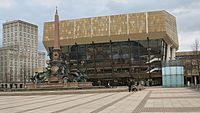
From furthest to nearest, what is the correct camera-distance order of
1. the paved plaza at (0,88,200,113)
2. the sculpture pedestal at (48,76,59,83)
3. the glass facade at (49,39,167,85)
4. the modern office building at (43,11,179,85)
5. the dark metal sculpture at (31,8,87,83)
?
1. the glass facade at (49,39,167,85)
2. the modern office building at (43,11,179,85)
3. the dark metal sculpture at (31,8,87,83)
4. the sculpture pedestal at (48,76,59,83)
5. the paved plaza at (0,88,200,113)

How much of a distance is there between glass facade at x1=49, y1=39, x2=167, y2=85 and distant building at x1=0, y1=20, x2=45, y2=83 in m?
28.9

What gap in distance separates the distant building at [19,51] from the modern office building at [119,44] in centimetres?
2562

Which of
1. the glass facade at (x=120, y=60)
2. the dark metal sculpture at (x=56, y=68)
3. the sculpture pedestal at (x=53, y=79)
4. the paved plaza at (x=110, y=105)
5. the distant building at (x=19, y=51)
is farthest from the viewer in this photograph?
the distant building at (x=19, y=51)

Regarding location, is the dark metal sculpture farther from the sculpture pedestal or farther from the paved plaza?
the paved plaza

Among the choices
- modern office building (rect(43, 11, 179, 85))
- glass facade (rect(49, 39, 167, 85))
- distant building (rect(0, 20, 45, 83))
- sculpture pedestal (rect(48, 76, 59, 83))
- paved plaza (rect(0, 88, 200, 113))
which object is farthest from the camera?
distant building (rect(0, 20, 45, 83))

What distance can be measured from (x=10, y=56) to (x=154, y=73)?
64134 millimetres

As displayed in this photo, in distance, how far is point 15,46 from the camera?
491 feet

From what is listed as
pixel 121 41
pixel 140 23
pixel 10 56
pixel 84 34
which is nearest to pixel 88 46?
pixel 84 34

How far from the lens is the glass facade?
4473 inches

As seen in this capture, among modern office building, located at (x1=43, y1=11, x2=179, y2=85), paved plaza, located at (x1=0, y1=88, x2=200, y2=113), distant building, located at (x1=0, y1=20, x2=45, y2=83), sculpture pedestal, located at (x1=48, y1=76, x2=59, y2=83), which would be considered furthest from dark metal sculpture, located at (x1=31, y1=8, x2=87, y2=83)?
distant building, located at (x1=0, y1=20, x2=45, y2=83)

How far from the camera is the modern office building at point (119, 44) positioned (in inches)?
4402

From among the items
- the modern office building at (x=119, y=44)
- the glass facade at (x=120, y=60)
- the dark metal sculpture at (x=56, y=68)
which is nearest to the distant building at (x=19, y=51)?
the modern office building at (x=119, y=44)

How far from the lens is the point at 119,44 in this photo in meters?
118

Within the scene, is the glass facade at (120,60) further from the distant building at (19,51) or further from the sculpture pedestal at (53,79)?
the sculpture pedestal at (53,79)
